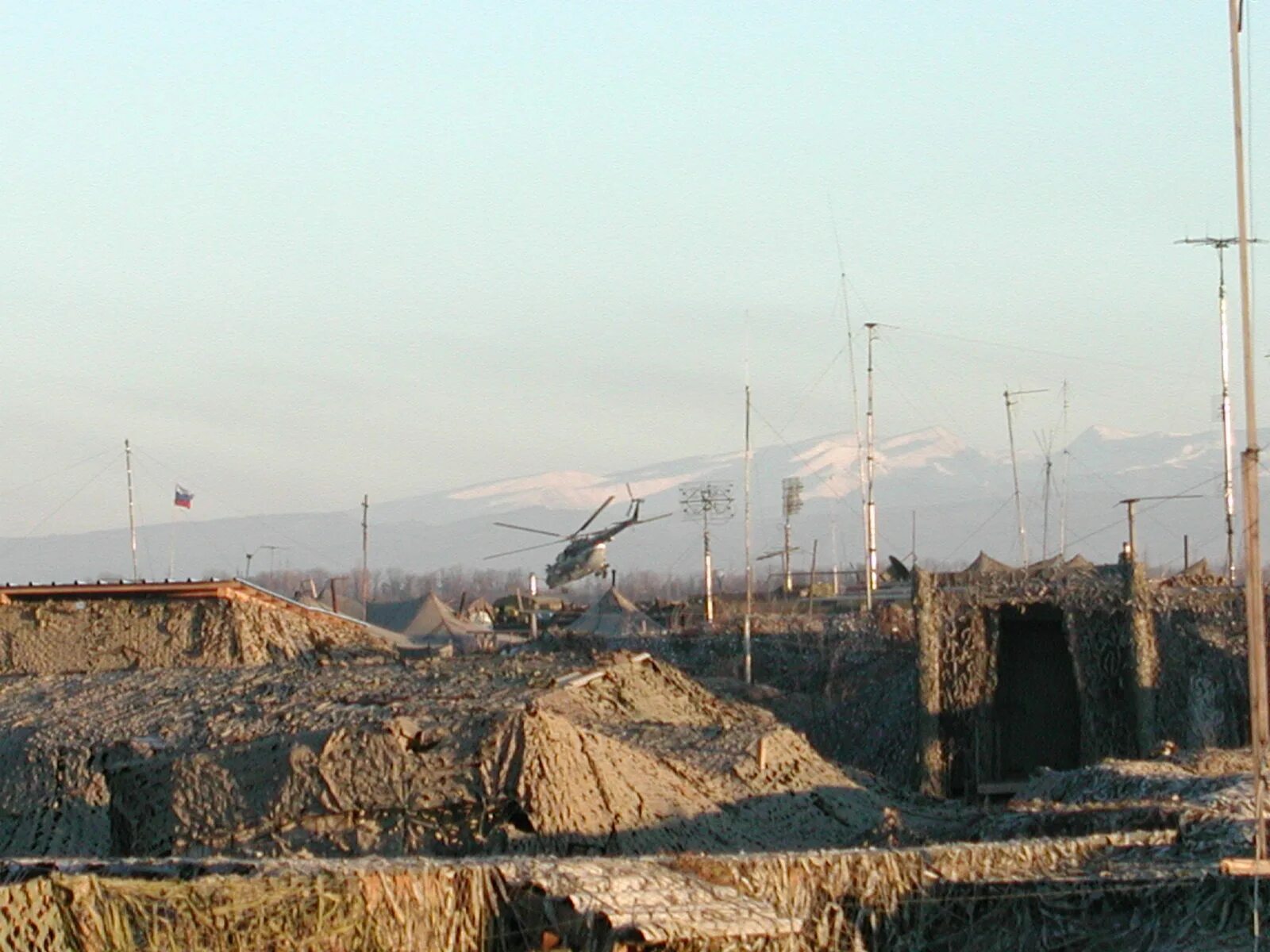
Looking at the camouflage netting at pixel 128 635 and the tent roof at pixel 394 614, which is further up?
the camouflage netting at pixel 128 635

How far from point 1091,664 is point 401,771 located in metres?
11.8

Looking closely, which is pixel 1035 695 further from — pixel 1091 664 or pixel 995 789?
pixel 995 789

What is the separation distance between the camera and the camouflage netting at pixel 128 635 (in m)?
Result: 23.1

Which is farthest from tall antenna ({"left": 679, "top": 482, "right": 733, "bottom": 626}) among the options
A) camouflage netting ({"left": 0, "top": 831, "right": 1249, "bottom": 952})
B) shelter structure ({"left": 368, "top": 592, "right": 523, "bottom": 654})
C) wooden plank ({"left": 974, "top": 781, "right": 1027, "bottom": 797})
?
camouflage netting ({"left": 0, "top": 831, "right": 1249, "bottom": 952})

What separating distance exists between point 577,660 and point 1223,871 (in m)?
12.5

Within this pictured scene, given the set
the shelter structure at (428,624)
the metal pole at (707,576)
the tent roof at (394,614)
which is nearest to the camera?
the metal pole at (707,576)

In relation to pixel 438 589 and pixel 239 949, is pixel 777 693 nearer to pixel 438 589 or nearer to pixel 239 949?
pixel 239 949

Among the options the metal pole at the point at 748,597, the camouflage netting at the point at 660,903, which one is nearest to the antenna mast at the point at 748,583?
the metal pole at the point at 748,597

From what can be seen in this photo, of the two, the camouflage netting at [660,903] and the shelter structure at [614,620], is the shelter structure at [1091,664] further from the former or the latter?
the shelter structure at [614,620]

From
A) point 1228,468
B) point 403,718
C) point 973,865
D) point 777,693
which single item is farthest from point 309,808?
point 1228,468

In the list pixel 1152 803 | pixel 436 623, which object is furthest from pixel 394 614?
pixel 1152 803

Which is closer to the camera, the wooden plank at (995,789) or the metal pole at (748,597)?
the wooden plank at (995,789)

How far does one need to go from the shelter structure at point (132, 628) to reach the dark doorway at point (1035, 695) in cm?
897

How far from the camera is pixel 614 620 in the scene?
47.1 metres
